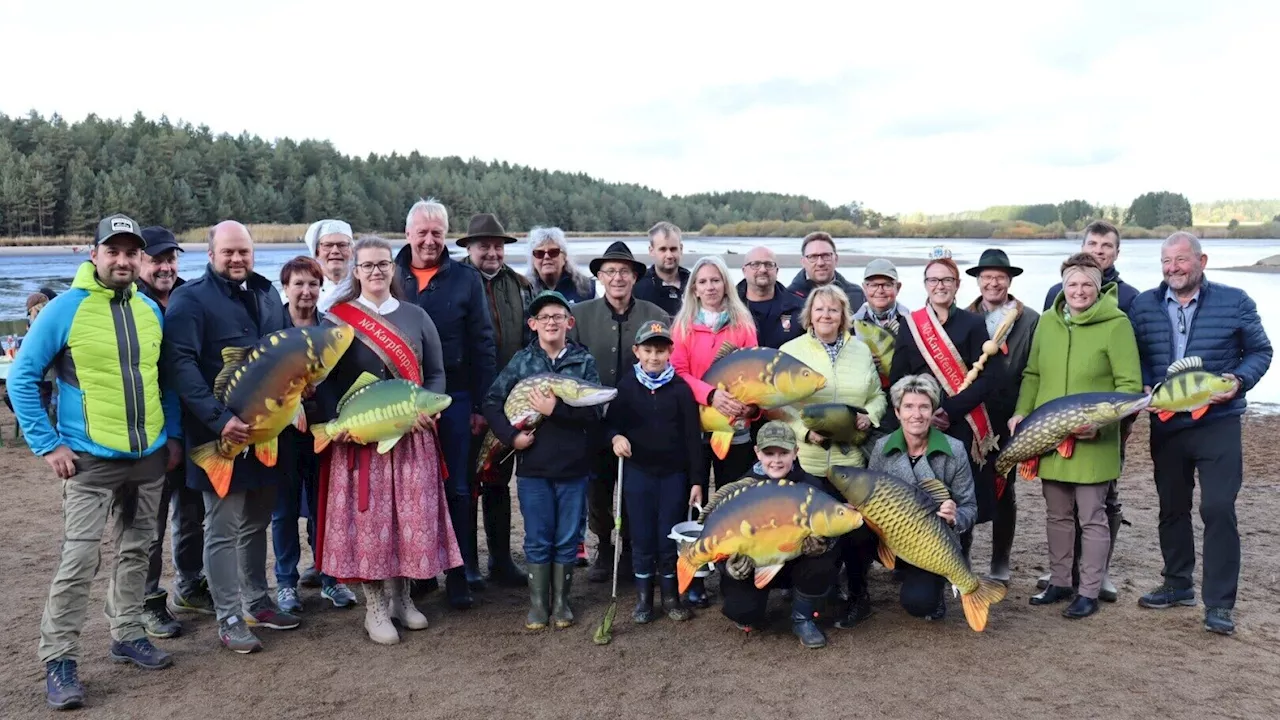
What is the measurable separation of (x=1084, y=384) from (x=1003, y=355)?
0.58 m

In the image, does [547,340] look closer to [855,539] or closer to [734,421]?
[734,421]

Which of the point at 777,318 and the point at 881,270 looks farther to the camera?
the point at 777,318

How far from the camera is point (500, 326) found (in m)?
6.78

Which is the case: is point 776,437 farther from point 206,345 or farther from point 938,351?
point 206,345

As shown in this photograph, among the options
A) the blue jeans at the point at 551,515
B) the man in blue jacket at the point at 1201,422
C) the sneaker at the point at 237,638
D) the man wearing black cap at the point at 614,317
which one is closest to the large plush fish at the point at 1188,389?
the man in blue jacket at the point at 1201,422

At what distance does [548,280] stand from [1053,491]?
4206 mm

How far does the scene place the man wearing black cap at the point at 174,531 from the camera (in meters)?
5.61

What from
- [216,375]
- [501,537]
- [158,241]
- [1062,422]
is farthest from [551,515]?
[1062,422]

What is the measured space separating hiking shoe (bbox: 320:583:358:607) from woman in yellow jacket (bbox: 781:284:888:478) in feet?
11.1

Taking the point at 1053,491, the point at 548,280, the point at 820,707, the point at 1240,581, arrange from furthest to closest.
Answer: the point at 548,280 < the point at 1240,581 < the point at 1053,491 < the point at 820,707

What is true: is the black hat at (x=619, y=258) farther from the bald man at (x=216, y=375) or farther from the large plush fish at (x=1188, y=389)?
the large plush fish at (x=1188, y=389)

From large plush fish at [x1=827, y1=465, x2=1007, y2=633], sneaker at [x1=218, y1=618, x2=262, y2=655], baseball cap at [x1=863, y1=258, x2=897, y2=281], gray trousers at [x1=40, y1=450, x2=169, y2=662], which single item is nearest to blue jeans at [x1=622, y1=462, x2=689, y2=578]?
large plush fish at [x1=827, y1=465, x2=1007, y2=633]

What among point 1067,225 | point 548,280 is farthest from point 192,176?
point 1067,225

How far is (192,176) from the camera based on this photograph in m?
75.6
